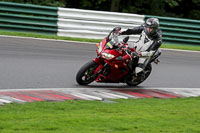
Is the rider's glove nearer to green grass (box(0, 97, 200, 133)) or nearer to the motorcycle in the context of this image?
the motorcycle

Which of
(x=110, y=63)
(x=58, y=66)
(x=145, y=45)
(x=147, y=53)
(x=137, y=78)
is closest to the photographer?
(x=110, y=63)

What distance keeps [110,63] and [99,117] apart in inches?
110

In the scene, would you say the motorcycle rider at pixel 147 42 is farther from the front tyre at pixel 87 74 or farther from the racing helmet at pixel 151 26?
the front tyre at pixel 87 74

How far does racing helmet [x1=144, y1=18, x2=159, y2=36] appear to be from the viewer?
934cm

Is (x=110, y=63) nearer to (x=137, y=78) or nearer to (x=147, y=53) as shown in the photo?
(x=147, y=53)

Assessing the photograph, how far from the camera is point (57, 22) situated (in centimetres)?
1622

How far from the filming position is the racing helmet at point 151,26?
934 cm

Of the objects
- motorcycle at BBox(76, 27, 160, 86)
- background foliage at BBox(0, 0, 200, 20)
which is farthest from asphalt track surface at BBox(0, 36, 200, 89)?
background foliage at BBox(0, 0, 200, 20)

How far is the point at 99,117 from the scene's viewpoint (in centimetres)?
661

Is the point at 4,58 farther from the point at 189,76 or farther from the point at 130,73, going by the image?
the point at 189,76

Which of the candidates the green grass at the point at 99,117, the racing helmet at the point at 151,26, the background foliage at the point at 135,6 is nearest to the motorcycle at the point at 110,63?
the racing helmet at the point at 151,26

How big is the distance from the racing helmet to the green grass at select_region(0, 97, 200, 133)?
1.78m

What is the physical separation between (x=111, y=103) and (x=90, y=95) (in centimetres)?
75

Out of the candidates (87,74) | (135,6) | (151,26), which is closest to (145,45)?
(151,26)
